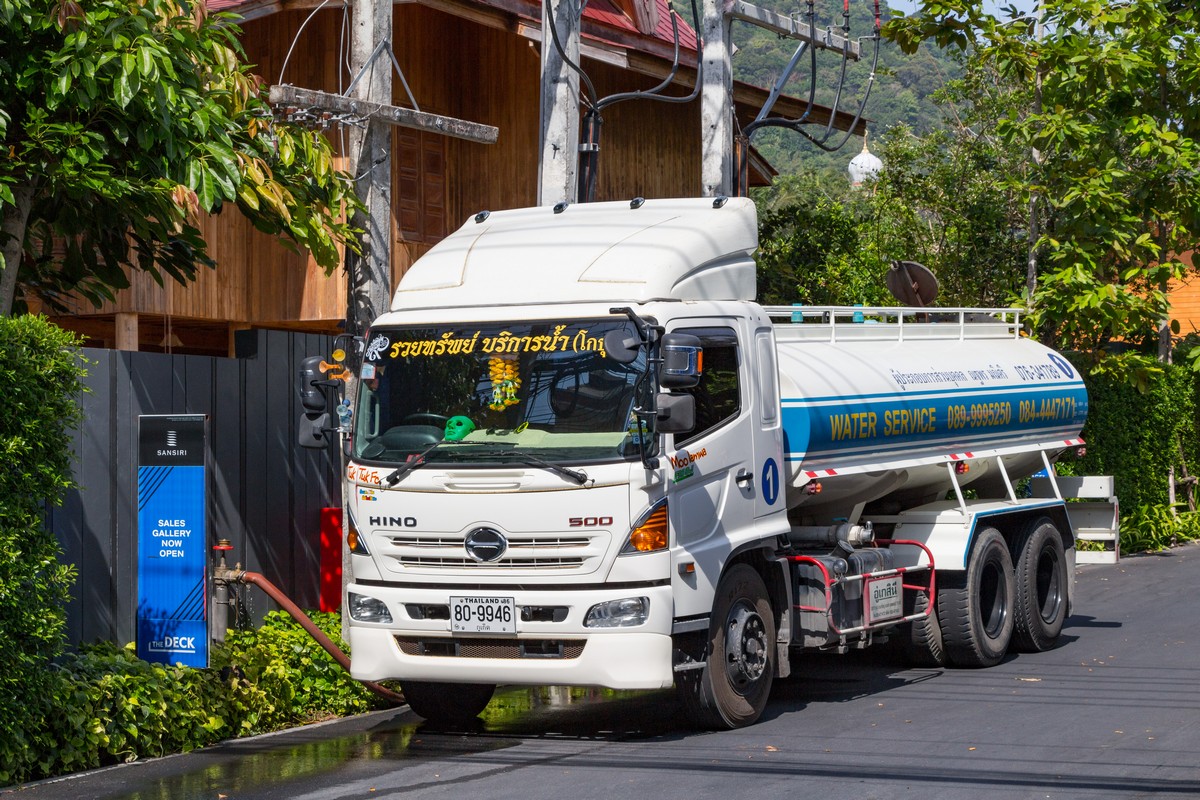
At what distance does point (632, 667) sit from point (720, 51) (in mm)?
8233

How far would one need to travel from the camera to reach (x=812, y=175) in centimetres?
6328

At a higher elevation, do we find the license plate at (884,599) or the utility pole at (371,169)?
the utility pole at (371,169)

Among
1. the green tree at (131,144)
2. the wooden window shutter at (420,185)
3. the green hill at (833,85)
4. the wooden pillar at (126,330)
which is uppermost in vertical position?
the green hill at (833,85)

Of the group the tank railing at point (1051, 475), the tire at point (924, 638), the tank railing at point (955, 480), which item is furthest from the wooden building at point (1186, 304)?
the tire at point (924, 638)

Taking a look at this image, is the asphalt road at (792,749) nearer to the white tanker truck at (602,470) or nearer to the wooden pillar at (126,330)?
the white tanker truck at (602,470)

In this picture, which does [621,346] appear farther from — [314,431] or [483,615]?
[314,431]

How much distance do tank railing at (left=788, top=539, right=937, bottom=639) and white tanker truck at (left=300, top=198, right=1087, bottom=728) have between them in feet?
0.10

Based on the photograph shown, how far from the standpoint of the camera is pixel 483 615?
9539 mm

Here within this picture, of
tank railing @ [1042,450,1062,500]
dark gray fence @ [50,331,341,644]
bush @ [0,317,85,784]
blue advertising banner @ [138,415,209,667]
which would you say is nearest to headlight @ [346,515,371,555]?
blue advertising banner @ [138,415,209,667]

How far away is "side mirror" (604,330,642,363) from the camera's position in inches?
373

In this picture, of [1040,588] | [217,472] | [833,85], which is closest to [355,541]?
[217,472]

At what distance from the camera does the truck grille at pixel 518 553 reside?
940cm

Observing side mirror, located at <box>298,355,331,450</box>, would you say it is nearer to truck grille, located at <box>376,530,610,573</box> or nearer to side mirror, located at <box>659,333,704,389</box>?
truck grille, located at <box>376,530,610,573</box>

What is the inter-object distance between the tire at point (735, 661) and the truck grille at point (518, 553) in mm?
1082
